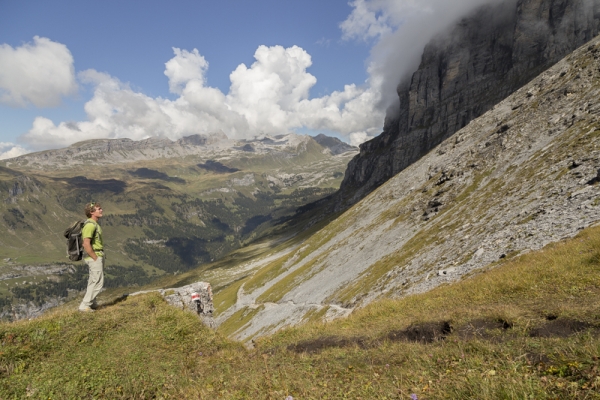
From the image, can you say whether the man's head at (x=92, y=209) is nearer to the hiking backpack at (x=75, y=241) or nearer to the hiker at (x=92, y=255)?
the hiker at (x=92, y=255)

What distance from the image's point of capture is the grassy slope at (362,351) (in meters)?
6.16

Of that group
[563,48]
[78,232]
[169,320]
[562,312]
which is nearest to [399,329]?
[562,312]

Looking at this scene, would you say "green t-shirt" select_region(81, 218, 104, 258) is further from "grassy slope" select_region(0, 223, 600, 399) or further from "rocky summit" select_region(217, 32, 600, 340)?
Result: "rocky summit" select_region(217, 32, 600, 340)

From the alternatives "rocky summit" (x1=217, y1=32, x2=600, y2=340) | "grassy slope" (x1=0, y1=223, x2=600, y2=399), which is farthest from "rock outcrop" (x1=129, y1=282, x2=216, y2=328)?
"rocky summit" (x1=217, y1=32, x2=600, y2=340)

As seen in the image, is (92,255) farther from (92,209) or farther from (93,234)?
(92,209)

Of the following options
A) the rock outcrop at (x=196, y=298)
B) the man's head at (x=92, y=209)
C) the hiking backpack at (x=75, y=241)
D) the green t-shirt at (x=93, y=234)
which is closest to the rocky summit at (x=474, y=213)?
the rock outcrop at (x=196, y=298)

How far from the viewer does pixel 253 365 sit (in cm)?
1081

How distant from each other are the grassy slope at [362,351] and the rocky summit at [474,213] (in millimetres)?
12690

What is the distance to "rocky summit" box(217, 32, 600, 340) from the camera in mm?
30062

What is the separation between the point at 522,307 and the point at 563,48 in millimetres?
208557

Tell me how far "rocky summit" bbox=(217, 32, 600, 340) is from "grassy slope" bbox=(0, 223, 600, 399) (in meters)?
12.7

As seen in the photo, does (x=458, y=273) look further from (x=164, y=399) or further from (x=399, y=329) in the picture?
(x=164, y=399)

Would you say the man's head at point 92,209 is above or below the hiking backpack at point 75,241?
above

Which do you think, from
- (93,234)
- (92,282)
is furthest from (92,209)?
(92,282)
